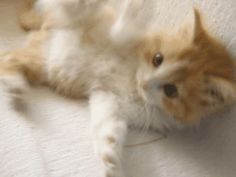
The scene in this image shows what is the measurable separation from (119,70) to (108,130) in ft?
0.59

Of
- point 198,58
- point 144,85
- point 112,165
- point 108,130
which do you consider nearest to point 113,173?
point 112,165

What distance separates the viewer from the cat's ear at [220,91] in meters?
0.95

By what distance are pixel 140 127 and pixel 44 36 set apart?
38 centimetres

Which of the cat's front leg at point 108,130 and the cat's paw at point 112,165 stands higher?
the cat's front leg at point 108,130

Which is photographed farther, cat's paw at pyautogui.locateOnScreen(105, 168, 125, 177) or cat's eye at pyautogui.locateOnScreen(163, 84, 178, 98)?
cat's eye at pyautogui.locateOnScreen(163, 84, 178, 98)

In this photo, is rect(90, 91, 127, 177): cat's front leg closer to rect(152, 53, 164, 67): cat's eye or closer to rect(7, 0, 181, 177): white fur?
rect(7, 0, 181, 177): white fur

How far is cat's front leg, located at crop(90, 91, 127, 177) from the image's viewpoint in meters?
0.91

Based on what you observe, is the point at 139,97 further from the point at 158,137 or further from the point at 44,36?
the point at 44,36

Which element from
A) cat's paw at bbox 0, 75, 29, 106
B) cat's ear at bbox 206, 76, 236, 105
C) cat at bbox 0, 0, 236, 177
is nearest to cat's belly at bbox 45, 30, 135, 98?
cat at bbox 0, 0, 236, 177

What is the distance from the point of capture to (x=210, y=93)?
994 millimetres

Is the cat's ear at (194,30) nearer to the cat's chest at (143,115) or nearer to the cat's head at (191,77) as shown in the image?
the cat's head at (191,77)

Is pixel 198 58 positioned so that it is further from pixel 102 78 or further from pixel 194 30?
pixel 102 78

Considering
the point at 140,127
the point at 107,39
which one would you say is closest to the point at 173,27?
the point at 107,39

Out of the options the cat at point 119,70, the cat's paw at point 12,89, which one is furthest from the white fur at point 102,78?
the cat's paw at point 12,89
